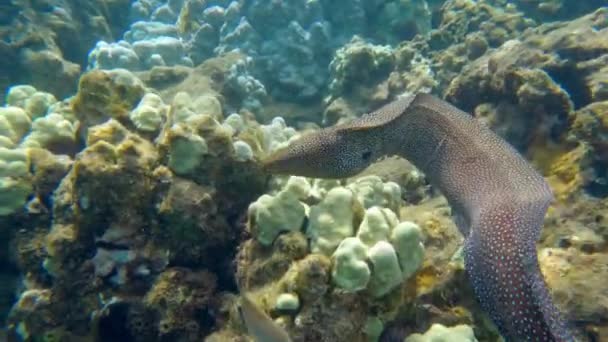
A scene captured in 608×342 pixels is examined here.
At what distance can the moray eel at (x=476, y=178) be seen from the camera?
2.97 meters

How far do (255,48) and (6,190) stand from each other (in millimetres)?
8348

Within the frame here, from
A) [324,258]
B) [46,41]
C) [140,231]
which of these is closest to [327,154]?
[324,258]

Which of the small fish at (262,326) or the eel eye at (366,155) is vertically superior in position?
the eel eye at (366,155)

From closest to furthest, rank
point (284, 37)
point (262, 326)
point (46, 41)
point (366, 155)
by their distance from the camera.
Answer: point (262, 326)
point (366, 155)
point (46, 41)
point (284, 37)

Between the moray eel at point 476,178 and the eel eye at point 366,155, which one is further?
the eel eye at point 366,155

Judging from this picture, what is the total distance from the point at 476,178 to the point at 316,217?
173cm

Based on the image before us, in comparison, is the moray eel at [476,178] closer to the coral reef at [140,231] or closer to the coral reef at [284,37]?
the coral reef at [140,231]

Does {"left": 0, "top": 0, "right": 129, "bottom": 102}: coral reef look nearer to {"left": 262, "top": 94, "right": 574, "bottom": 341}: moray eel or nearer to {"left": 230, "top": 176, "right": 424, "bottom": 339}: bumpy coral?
{"left": 262, "top": 94, "right": 574, "bottom": 341}: moray eel

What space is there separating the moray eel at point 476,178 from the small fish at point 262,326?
1.68m

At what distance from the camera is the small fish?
2.42 meters

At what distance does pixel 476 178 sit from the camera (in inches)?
163

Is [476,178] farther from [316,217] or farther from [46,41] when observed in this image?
[46,41]

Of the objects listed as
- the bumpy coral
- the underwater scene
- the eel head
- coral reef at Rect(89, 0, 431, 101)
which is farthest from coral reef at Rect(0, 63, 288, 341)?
coral reef at Rect(89, 0, 431, 101)

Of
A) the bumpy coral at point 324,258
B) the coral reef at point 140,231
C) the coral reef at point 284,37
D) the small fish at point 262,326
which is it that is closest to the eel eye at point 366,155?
the bumpy coral at point 324,258
